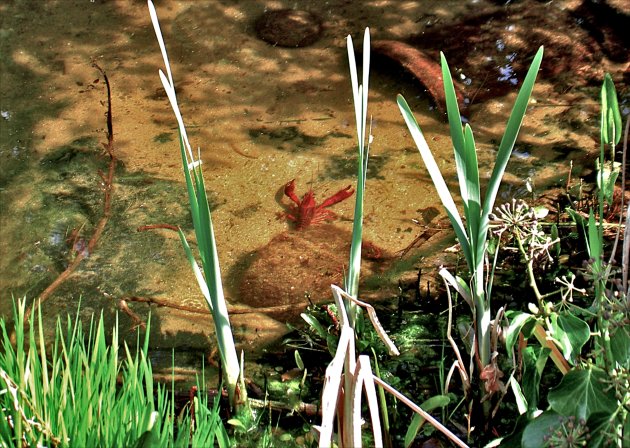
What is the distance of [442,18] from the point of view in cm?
393

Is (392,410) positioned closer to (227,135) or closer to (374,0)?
(227,135)

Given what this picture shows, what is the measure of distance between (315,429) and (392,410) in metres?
0.36

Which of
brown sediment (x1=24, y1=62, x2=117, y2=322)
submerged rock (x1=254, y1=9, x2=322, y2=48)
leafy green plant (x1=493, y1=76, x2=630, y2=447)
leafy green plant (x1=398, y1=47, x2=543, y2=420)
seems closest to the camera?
leafy green plant (x1=493, y1=76, x2=630, y2=447)

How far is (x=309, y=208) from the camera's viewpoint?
117 inches

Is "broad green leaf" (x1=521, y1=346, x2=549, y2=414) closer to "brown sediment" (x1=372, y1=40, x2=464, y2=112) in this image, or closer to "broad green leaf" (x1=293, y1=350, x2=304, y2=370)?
"broad green leaf" (x1=293, y1=350, x2=304, y2=370)

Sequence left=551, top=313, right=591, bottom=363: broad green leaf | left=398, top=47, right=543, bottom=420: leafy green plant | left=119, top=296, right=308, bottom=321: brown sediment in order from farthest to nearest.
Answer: left=119, top=296, right=308, bottom=321: brown sediment < left=398, top=47, right=543, bottom=420: leafy green plant < left=551, top=313, right=591, bottom=363: broad green leaf

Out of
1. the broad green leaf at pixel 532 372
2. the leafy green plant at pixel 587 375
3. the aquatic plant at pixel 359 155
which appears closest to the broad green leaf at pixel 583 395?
the leafy green plant at pixel 587 375

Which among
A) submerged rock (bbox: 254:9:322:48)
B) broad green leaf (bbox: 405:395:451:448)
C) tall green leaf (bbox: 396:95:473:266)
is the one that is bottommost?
broad green leaf (bbox: 405:395:451:448)

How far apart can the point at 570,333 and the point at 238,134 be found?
201cm

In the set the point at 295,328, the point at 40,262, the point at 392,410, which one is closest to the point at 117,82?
the point at 40,262

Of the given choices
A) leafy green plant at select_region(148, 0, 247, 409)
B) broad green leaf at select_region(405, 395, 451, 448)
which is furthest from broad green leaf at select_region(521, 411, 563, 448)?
leafy green plant at select_region(148, 0, 247, 409)

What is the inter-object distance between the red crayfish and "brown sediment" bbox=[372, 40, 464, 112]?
67 cm

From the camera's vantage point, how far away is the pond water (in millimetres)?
2785

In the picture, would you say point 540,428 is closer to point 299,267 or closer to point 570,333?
point 570,333
